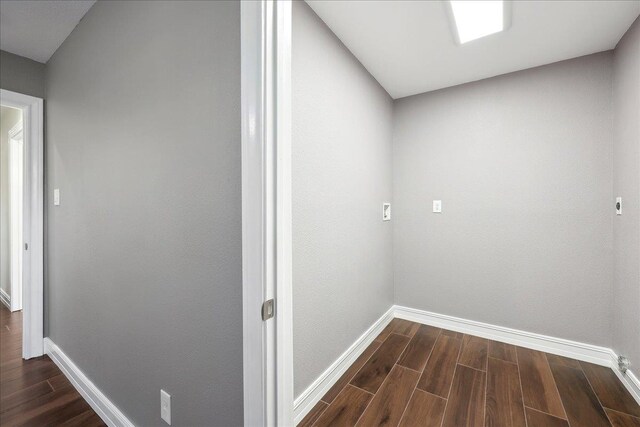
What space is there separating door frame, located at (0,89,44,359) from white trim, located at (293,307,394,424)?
223 centimetres

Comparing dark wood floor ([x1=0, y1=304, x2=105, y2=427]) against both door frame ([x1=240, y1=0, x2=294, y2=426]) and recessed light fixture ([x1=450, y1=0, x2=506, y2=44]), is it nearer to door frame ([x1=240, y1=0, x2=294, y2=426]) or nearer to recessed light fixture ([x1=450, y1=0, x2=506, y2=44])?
door frame ([x1=240, y1=0, x2=294, y2=426])

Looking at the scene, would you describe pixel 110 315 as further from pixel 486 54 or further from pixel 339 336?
pixel 486 54

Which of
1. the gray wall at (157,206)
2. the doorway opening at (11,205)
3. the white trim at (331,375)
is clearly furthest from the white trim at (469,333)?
the doorway opening at (11,205)

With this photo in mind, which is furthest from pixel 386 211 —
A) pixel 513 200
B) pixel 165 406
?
pixel 165 406

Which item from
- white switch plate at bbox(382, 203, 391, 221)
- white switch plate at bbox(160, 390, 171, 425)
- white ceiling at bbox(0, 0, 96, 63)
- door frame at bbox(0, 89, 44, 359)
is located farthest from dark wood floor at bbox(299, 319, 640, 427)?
white ceiling at bbox(0, 0, 96, 63)

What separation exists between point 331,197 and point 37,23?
2.13 meters

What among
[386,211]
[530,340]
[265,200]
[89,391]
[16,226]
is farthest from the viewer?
[16,226]

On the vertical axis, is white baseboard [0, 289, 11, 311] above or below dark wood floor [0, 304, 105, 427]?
above

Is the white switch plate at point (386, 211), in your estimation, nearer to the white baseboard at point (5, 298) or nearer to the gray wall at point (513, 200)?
the gray wall at point (513, 200)

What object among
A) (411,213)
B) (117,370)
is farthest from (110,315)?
(411,213)

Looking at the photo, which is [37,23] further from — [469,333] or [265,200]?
[469,333]

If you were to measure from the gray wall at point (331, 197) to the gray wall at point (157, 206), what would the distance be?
56 centimetres

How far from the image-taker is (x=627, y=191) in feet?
5.73

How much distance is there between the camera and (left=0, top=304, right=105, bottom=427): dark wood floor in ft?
4.87
